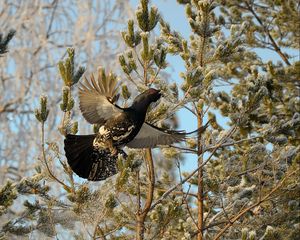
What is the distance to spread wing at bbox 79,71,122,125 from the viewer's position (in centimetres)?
372

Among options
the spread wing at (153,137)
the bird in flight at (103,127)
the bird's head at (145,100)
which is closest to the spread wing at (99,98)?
the bird in flight at (103,127)

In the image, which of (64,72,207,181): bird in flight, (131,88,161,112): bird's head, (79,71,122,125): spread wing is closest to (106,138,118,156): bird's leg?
(64,72,207,181): bird in flight

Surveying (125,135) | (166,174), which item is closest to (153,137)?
(125,135)

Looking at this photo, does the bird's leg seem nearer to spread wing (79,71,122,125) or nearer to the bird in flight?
the bird in flight

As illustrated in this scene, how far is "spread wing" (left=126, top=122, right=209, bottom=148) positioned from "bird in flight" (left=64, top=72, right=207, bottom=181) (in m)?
0.10

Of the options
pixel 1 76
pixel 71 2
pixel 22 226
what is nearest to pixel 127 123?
pixel 22 226

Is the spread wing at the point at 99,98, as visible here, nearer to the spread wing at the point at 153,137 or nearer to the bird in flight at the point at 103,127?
the bird in flight at the point at 103,127

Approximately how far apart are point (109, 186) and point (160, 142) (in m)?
0.63

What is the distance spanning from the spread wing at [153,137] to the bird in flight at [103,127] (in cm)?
10

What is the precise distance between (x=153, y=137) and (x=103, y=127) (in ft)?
1.44

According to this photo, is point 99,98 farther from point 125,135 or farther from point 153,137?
point 153,137

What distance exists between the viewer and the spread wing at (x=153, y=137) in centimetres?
409

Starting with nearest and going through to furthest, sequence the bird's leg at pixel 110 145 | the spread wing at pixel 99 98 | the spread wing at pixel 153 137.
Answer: the spread wing at pixel 99 98, the bird's leg at pixel 110 145, the spread wing at pixel 153 137

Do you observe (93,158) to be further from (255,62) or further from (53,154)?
(255,62)
